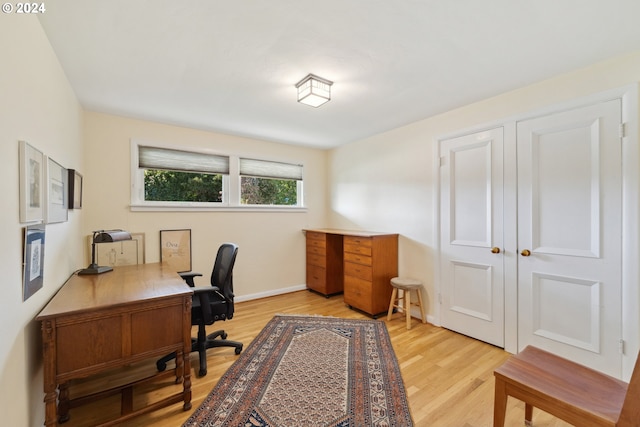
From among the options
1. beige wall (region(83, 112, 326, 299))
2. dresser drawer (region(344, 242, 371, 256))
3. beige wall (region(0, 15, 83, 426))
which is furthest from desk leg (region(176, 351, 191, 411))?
dresser drawer (region(344, 242, 371, 256))

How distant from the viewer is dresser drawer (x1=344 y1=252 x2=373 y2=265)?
10.8ft

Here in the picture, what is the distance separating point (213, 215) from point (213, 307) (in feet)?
5.40

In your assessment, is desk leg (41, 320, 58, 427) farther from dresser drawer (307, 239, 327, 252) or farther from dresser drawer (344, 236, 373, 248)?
dresser drawer (307, 239, 327, 252)

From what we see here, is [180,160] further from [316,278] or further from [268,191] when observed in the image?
[316,278]

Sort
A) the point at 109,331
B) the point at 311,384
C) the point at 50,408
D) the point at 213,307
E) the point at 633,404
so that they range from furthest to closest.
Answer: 1. the point at 213,307
2. the point at 311,384
3. the point at 109,331
4. the point at 50,408
5. the point at 633,404

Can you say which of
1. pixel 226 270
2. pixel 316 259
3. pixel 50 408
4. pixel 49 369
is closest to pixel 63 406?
pixel 50 408

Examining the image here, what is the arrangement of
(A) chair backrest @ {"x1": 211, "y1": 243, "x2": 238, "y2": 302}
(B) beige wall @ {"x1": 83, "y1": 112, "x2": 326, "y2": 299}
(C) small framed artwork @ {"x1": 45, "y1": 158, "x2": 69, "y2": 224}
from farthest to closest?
1. (B) beige wall @ {"x1": 83, "y1": 112, "x2": 326, "y2": 299}
2. (A) chair backrest @ {"x1": 211, "y1": 243, "x2": 238, "y2": 302}
3. (C) small framed artwork @ {"x1": 45, "y1": 158, "x2": 69, "y2": 224}

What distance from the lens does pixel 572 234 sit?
7.07ft

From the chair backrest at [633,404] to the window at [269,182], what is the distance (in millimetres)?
3854

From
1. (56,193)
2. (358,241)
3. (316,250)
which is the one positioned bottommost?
(316,250)

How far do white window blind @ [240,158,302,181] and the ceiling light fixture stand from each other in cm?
186

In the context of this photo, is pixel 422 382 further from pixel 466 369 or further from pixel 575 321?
pixel 575 321

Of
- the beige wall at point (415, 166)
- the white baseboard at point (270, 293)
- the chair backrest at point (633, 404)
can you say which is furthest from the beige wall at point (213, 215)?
the chair backrest at point (633, 404)

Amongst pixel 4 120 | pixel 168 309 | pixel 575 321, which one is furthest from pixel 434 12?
pixel 575 321
